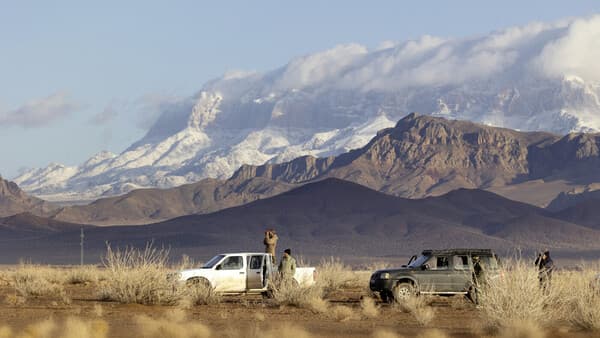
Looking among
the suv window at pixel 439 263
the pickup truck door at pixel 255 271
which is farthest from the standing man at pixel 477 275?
the pickup truck door at pixel 255 271

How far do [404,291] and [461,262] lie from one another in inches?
69.8

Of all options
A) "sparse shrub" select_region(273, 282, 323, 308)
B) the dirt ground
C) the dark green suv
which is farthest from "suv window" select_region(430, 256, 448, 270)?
"sparse shrub" select_region(273, 282, 323, 308)

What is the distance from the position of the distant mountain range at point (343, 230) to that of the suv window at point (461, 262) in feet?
313

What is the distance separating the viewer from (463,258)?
3256 centimetres

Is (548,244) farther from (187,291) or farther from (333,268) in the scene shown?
(187,291)

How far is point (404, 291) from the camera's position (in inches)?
1264

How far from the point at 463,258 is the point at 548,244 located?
115 meters

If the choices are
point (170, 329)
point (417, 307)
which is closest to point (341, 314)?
point (417, 307)

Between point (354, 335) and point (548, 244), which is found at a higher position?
point (548, 244)

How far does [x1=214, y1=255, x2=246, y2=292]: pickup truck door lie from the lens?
3362 centimetres

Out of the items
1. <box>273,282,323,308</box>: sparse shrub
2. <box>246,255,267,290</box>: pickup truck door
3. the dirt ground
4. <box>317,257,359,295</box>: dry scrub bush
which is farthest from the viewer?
<box>317,257,359,295</box>: dry scrub bush

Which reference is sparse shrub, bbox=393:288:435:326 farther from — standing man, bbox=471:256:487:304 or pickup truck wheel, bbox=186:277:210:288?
pickup truck wheel, bbox=186:277:210:288

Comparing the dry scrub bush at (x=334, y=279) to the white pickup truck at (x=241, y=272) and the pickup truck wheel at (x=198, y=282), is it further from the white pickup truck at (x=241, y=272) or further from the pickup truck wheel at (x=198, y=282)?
the pickup truck wheel at (x=198, y=282)

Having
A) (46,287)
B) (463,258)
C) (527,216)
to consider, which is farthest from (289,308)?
(527,216)
